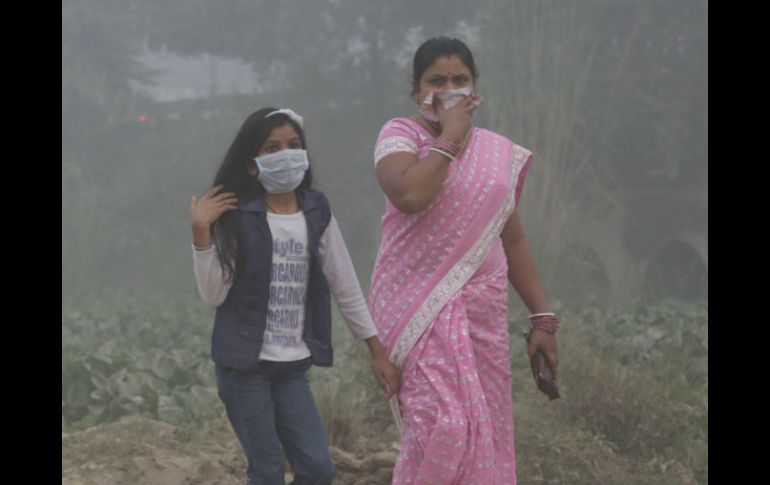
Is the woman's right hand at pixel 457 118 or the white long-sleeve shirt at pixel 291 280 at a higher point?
the woman's right hand at pixel 457 118

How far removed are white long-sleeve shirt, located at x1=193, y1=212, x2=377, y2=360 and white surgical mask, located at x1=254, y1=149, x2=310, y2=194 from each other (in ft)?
0.32

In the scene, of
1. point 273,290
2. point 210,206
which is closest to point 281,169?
point 210,206

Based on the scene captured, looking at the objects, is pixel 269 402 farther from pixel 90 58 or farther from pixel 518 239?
pixel 90 58

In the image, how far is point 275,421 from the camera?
3182 millimetres

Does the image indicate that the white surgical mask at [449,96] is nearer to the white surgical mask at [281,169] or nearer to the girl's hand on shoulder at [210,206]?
the white surgical mask at [281,169]

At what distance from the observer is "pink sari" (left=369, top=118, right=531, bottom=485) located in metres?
3.12

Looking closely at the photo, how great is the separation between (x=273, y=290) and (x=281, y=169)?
36 cm

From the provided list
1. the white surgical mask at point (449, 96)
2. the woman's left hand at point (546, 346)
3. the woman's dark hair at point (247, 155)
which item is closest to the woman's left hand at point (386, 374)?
the woman's left hand at point (546, 346)

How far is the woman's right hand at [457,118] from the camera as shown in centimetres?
311

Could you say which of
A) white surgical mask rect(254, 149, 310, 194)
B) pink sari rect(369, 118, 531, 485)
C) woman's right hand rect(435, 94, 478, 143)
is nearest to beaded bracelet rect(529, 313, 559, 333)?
pink sari rect(369, 118, 531, 485)

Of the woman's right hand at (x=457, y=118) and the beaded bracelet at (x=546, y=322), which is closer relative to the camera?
the woman's right hand at (x=457, y=118)

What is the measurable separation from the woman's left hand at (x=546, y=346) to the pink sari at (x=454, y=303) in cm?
17

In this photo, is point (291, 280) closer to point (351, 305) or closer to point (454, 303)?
point (351, 305)

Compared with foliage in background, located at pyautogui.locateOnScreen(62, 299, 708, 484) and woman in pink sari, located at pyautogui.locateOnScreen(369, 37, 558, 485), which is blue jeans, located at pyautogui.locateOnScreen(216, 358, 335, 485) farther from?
foliage in background, located at pyautogui.locateOnScreen(62, 299, 708, 484)
